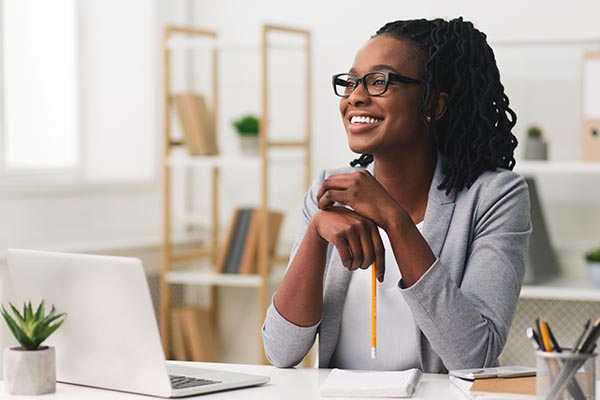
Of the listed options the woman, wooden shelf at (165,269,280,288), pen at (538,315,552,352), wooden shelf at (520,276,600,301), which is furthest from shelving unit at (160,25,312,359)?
pen at (538,315,552,352)

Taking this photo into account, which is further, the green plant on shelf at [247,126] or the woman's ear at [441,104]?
the green plant on shelf at [247,126]

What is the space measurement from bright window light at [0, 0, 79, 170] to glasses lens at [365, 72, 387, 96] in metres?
1.90

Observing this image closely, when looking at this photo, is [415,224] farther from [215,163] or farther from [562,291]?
[215,163]

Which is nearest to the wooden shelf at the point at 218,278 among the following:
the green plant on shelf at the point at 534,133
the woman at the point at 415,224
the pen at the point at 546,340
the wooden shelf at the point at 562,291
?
the wooden shelf at the point at 562,291

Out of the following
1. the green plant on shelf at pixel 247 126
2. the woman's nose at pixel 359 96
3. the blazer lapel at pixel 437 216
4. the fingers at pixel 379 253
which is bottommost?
the fingers at pixel 379 253

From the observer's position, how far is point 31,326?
5.39ft

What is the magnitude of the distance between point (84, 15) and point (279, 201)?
101cm

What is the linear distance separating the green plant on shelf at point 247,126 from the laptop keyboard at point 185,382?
78.9 inches

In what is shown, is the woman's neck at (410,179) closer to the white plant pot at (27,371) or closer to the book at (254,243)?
the white plant pot at (27,371)

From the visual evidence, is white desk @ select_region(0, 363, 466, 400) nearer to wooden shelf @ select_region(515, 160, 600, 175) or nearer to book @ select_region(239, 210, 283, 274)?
wooden shelf @ select_region(515, 160, 600, 175)

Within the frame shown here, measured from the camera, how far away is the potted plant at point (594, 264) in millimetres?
3176

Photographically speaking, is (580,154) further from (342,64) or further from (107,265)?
(107,265)

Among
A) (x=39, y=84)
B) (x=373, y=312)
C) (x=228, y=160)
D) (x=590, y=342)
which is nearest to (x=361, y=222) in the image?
(x=373, y=312)

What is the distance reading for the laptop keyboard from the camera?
1645mm
